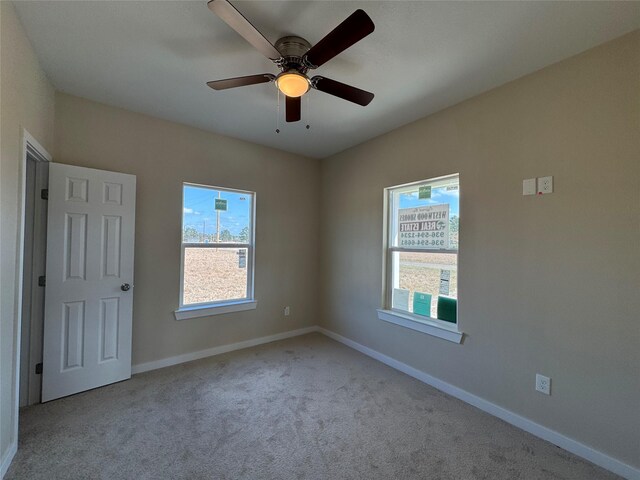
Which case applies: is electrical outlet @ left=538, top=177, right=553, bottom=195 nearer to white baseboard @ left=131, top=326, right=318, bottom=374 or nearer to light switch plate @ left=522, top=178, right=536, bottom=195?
light switch plate @ left=522, top=178, right=536, bottom=195

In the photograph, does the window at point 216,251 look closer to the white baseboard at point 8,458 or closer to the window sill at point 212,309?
the window sill at point 212,309

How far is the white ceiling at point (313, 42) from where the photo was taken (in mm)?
1578

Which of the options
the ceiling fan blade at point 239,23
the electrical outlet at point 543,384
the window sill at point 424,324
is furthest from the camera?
the window sill at point 424,324

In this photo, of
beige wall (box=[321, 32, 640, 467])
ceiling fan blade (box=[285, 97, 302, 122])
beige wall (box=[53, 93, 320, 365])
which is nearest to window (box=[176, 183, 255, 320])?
beige wall (box=[53, 93, 320, 365])

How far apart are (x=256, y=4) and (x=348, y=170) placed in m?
2.40

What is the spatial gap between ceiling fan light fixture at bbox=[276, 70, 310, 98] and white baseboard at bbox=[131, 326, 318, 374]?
116 inches

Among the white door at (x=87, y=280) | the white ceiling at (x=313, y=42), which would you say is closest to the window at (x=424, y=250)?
the white ceiling at (x=313, y=42)

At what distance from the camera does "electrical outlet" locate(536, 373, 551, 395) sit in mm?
1975

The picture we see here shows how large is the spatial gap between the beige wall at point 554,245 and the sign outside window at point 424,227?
216mm

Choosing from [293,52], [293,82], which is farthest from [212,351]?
[293,52]

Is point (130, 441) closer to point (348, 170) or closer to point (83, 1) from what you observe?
point (83, 1)

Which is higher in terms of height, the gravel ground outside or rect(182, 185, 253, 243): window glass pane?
rect(182, 185, 253, 243): window glass pane

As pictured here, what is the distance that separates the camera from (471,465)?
5.67ft

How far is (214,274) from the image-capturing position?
11.2 ft
